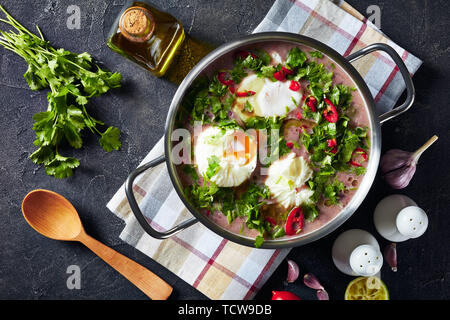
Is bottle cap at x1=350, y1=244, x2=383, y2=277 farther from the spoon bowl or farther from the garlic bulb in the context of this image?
the spoon bowl

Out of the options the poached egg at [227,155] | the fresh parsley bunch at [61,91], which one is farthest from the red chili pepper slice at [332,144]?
the fresh parsley bunch at [61,91]

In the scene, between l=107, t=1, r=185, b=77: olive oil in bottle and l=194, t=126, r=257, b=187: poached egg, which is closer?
l=194, t=126, r=257, b=187: poached egg

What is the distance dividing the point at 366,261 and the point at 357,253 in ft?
0.20

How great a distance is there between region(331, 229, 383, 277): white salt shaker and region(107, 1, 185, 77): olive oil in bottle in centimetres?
145

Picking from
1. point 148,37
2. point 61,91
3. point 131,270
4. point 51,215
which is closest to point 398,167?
point 148,37

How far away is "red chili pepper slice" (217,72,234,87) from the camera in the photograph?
200cm

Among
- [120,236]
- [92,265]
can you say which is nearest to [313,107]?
[120,236]

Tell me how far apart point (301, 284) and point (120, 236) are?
3.68 feet

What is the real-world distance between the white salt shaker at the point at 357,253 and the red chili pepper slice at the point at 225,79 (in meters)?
1.10

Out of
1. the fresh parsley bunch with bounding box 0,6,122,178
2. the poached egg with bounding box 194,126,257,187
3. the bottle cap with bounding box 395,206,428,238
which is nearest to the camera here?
the poached egg with bounding box 194,126,257,187

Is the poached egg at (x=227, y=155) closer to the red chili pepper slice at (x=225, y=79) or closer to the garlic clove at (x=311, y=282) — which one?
the red chili pepper slice at (x=225, y=79)

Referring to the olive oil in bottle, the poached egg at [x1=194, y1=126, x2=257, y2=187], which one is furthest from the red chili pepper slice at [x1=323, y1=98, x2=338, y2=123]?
the olive oil in bottle

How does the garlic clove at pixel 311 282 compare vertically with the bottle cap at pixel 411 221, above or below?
below

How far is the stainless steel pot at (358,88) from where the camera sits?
1.97m
